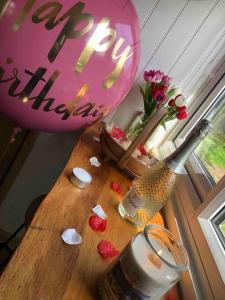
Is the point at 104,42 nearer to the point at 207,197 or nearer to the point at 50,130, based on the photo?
the point at 50,130

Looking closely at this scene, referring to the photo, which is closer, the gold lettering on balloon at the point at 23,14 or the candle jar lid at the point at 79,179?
the gold lettering on balloon at the point at 23,14

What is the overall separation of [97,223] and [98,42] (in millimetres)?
402

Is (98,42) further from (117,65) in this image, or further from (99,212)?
(99,212)

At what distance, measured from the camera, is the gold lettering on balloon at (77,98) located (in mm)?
691

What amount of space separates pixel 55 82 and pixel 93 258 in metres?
Answer: 0.38

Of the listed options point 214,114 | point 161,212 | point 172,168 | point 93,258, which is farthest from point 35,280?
point 214,114

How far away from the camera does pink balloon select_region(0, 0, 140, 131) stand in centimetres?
63

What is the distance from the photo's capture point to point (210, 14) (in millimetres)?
1244

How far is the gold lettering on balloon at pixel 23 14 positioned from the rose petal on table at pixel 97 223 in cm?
45

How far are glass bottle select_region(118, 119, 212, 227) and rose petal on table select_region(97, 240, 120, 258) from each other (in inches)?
6.0

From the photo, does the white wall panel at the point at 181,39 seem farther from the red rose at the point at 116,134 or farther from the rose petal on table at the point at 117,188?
the rose petal on table at the point at 117,188

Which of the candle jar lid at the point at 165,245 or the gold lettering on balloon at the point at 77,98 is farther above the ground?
the gold lettering on balloon at the point at 77,98

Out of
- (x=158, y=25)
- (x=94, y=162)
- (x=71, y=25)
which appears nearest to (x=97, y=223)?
(x=94, y=162)

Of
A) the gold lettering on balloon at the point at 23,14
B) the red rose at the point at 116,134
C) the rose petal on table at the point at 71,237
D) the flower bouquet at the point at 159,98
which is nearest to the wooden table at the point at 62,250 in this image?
the rose petal on table at the point at 71,237
